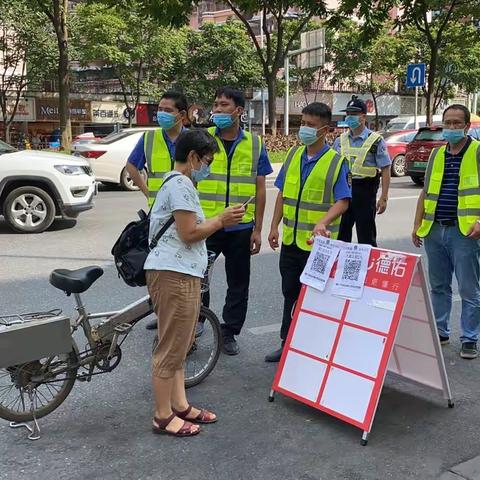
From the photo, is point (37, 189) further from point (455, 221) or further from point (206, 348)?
point (455, 221)

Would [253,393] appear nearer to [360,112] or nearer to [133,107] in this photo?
[360,112]

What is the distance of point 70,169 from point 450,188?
6.44 metres

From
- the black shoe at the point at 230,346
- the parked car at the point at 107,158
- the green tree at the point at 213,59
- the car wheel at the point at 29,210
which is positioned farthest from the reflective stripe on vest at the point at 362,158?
the green tree at the point at 213,59

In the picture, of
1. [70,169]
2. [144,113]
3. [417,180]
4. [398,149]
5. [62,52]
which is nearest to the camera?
[70,169]

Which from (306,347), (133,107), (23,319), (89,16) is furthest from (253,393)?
(133,107)

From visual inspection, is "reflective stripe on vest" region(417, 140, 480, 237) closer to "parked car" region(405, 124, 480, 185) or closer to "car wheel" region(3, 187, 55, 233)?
"car wheel" region(3, 187, 55, 233)

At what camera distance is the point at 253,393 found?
3.97 metres

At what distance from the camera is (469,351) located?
4609mm

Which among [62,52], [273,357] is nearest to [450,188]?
[273,357]

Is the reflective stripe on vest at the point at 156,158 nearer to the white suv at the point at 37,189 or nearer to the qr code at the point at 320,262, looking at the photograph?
the qr code at the point at 320,262

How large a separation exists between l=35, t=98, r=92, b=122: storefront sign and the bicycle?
31.4m

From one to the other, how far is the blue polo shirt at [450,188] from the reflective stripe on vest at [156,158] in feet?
6.56

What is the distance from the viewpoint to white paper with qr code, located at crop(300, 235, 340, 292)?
367 cm

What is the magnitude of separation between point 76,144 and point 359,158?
33.4 ft
